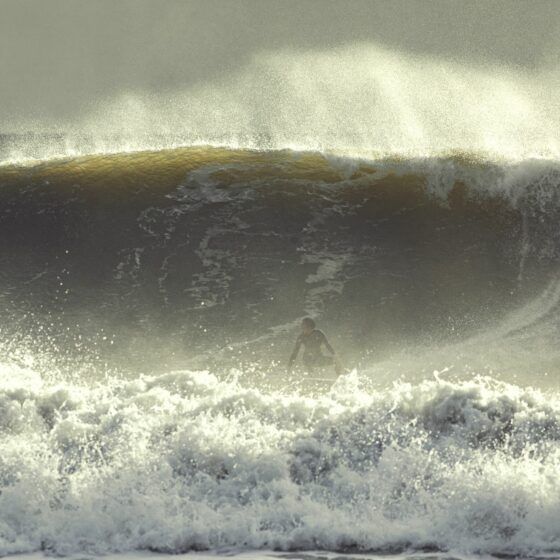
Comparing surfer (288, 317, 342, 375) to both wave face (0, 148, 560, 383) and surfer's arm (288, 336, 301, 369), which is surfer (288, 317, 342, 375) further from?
wave face (0, 148, 560, 383)

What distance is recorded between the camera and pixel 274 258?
43.4ft

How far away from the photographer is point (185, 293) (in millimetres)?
12641

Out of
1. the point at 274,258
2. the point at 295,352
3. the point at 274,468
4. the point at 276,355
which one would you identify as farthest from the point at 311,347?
the point at 274,258

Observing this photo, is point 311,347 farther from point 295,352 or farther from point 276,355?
point 276,355

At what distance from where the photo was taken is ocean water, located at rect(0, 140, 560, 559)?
7867 mm

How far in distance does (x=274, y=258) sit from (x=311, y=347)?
2.71 m

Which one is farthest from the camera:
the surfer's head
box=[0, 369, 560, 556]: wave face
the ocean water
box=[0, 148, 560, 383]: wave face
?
box=[0, 148, 560, 383]: wave face

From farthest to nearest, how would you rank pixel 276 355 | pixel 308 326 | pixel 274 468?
1. pixel 276 355
2. pixel 308 326
3. pixel 274 468

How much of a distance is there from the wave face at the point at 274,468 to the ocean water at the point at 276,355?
0.02 metres

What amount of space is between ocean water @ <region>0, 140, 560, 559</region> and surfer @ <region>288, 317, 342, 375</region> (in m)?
0.19

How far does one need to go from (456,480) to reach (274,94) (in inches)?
407

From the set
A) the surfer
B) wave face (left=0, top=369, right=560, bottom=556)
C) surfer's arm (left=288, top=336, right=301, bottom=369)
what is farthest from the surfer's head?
wave face (left=0, top=369, right=560, bottom=556)

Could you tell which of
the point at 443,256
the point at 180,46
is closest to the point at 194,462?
the point at 443,256

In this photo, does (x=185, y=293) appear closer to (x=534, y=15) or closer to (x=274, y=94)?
(x=274, y=94)
